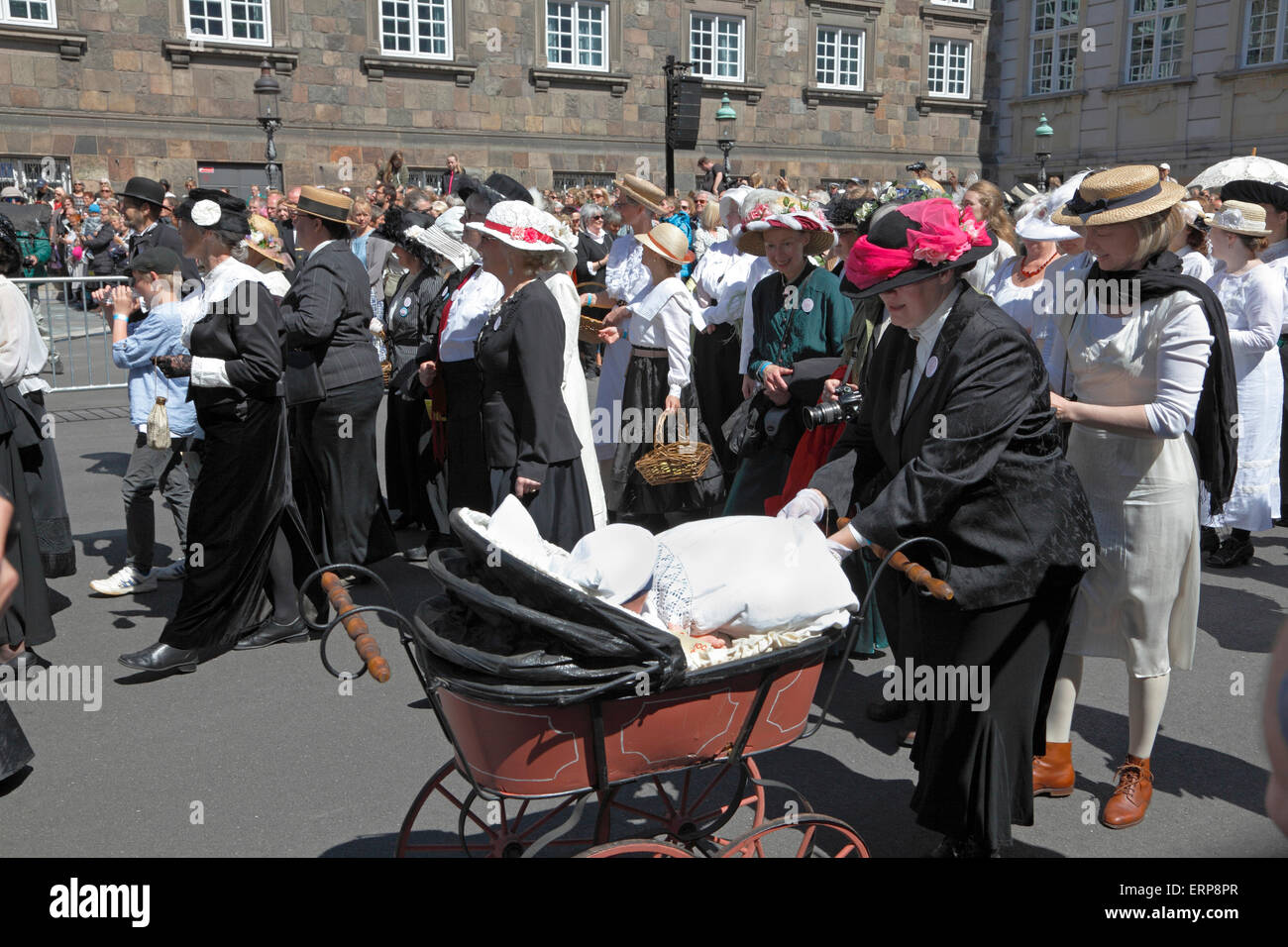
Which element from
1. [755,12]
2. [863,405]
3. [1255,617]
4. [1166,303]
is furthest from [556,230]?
[755,12]

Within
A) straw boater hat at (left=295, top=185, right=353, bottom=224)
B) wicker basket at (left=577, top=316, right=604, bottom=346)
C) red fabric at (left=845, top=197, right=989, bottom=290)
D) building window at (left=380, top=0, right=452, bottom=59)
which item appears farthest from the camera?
building window at (left=380, top=0, right=452, bottom=59)

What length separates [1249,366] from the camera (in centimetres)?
670

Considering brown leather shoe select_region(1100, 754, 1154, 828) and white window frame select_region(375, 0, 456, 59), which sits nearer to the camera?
brown leather shoe select_region(1100, 754, 1154, 828)

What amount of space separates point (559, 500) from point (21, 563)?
2.47 meters

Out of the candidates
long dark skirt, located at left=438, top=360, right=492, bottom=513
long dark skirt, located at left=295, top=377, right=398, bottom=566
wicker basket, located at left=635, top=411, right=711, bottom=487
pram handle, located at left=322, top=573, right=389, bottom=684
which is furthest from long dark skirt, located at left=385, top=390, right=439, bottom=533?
pram handle, located at left=322, top=573, right=389, bottom=684

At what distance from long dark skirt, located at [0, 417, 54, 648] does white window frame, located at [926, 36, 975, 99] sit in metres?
30.1

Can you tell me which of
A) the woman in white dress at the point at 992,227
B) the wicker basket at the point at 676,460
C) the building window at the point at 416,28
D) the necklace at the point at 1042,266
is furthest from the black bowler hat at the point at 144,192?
the building window at the point at 416,28

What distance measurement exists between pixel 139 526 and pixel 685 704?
4650 mm

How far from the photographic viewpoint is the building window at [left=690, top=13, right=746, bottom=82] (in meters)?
27.3

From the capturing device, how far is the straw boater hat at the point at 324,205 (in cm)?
581

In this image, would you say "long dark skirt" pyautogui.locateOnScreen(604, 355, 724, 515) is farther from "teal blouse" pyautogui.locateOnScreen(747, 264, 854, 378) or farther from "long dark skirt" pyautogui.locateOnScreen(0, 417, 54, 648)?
"long dark skirt" pyautogui.locateOnScreen(0, 417, 54, 648)

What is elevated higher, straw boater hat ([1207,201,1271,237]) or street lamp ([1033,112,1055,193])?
street lamp ([1033,112,1055,193])

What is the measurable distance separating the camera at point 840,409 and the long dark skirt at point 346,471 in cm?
297
